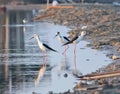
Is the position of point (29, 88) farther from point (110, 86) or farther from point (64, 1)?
point (64, 1)

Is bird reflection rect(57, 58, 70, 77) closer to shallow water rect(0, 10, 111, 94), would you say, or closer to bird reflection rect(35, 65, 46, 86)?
shallow water rect(0, 10, 111, 94)

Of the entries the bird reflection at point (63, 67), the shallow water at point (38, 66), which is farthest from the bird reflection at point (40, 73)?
the bird reflection at point (63, 67)

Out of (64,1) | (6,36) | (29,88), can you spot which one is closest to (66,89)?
(29,88)

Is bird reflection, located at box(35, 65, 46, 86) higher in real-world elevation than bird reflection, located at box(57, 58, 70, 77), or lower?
lower

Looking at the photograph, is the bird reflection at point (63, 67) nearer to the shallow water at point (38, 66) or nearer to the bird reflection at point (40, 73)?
the shallow water at point (38, 66)

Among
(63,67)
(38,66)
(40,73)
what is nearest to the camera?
(40,73)

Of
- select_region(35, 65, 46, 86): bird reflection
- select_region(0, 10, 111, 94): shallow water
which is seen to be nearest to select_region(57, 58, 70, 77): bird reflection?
select_region(0, 10, 111, 94): shallow water

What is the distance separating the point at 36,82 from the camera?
47.7 ft

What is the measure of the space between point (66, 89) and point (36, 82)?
4.81 feet

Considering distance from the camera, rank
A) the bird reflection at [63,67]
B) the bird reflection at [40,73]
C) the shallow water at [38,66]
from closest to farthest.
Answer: the shallow water at [38,66] < the bird reflection at [40,73] < the bird reflection at [63,67]

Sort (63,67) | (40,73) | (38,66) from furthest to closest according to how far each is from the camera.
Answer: (38,66) → (63,67) → (40,73)

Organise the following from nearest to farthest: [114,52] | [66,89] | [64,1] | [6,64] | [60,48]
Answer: [66,89] < [6,64] < [114,52] < [60,48] < [64,1]

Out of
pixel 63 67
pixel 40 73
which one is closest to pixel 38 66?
pixel 63 67

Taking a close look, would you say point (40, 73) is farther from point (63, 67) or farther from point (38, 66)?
point (38, 66)
